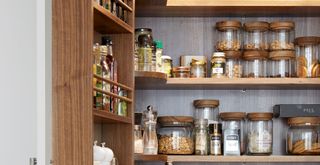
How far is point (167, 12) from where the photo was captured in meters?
3.08

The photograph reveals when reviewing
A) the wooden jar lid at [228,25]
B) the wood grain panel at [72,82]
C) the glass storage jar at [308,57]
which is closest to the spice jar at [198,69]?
the wooden jar lid at [228,25]

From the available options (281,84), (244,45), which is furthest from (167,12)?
(281,84)

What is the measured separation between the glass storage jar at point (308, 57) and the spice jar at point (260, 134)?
0.25m

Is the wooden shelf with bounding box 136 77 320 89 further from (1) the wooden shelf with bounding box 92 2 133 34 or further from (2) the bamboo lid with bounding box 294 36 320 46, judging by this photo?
(1) the wooden shelf with bounding box 92 2 133 34

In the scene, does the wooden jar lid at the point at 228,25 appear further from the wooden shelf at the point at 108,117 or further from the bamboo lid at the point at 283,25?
the wooden shelf at the point at 108,117

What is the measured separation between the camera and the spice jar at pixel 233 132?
9.63 ft

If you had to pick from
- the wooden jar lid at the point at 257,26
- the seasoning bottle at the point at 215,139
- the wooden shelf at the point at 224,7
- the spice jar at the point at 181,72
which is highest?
the wooden shelf at the point at 224,7

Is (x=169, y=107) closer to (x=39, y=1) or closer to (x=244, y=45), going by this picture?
(x=244, y=45)

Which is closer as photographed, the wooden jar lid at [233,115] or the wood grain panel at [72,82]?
the wood grain panel at [72,82]

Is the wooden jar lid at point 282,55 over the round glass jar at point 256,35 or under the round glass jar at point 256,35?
under

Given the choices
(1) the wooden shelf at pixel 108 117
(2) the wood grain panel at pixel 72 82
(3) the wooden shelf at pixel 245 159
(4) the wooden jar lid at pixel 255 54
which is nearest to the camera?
(2) the wood grain panel at pixel 72 82

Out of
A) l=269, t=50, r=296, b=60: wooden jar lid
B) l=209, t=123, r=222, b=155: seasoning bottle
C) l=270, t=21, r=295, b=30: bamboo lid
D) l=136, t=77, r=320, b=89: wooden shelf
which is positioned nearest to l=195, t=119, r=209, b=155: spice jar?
l=209, t=123, r=222, b=155: seasoning bottle

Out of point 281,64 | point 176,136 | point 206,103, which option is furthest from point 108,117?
point 281,64

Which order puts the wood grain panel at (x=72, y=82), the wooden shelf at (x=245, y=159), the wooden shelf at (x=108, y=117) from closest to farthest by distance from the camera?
the wood grain panel at (x=72, y=82) → the wooden shelf at (x=108, y=117) → the wooden shelf at (x=245, y=159)
